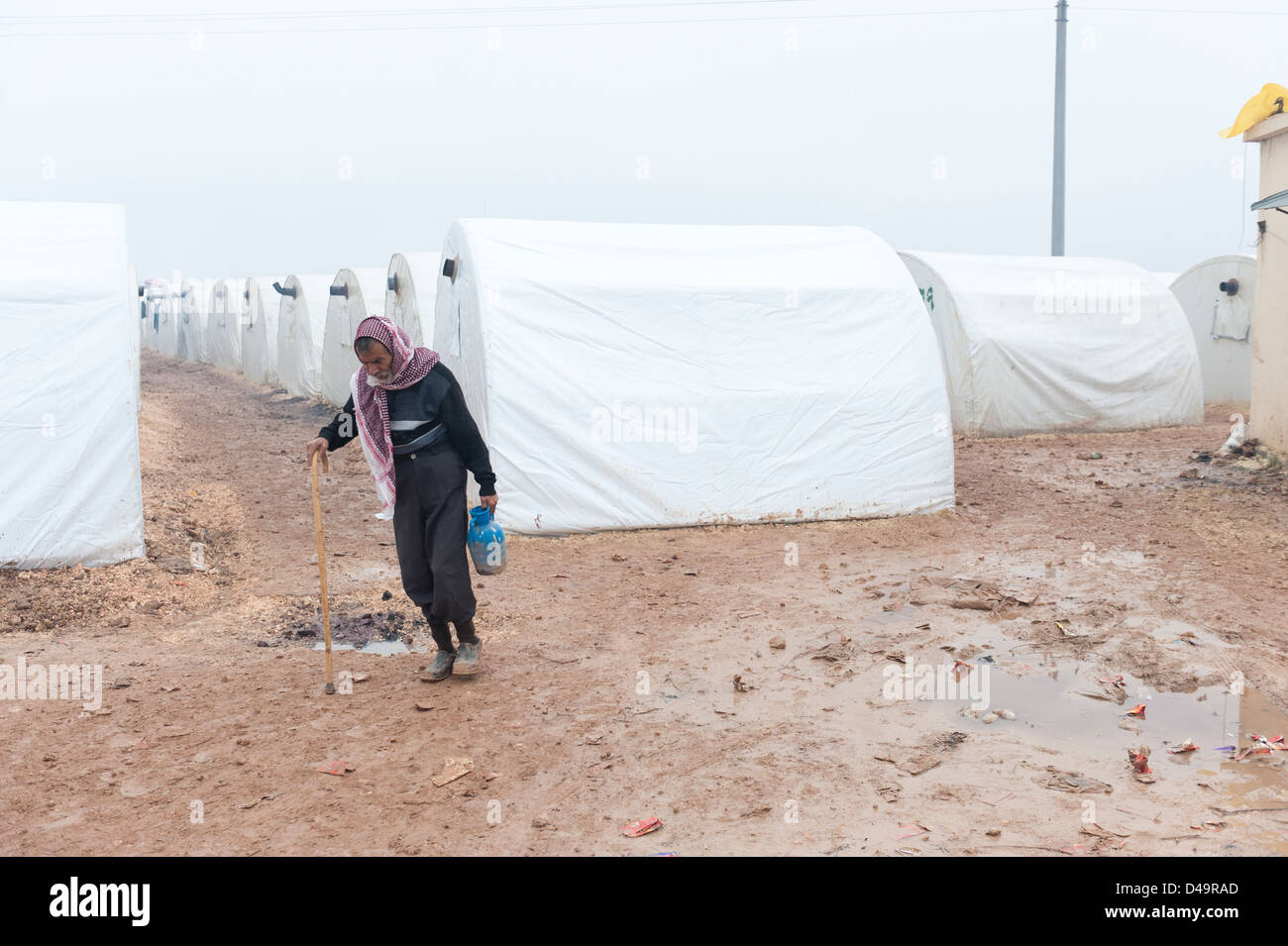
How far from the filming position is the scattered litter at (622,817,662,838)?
3.36 metres

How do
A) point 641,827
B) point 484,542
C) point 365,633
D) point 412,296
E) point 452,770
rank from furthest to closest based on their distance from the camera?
point 412,296 → point 365,633 → point 484,542 → point 452,770 → point 641,827

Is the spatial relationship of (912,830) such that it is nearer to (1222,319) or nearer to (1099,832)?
(1099,832)

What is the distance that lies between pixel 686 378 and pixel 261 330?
55.7 feet

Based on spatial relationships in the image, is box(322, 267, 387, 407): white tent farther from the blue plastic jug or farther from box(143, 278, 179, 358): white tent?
box(143, 278, 179, 358): white tent

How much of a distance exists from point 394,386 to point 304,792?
1881mm

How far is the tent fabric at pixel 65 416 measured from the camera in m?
6.66

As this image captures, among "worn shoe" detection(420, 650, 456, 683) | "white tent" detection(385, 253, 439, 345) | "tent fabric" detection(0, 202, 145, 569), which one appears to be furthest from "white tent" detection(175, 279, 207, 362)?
"worn shoe" detection(420, 650, 456, 683)

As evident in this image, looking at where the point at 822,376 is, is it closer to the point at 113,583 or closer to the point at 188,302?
the point at 113,583

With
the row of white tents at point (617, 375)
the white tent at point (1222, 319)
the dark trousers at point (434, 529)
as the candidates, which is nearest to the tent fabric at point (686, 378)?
the row of white tents at point (617, 375)

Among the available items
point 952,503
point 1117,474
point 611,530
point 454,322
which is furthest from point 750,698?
point 1117,474

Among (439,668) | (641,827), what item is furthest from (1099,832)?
(439,668)

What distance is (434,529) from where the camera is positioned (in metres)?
4.74

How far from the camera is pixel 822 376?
348 inches

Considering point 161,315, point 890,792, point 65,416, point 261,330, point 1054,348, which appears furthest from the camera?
point 161,315
